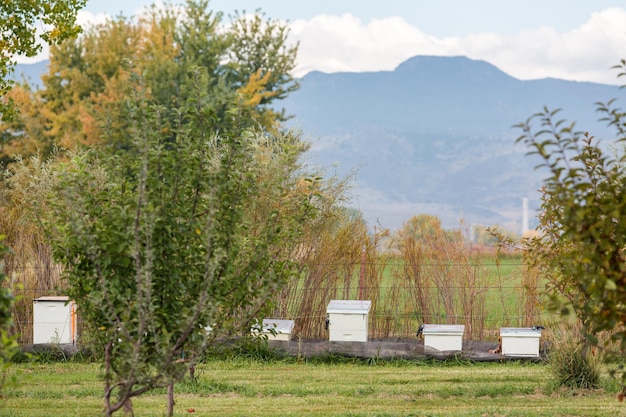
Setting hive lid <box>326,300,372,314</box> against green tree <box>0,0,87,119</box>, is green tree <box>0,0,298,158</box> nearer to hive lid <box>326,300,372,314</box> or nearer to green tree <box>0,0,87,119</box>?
green tree <box>0,0,87,119</box>

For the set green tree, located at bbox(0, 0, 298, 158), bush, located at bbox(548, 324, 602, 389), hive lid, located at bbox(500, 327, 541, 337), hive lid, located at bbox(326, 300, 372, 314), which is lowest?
bush, located at bbox(548, 324, 602, 389)

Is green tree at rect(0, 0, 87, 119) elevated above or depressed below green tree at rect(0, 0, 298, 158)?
below

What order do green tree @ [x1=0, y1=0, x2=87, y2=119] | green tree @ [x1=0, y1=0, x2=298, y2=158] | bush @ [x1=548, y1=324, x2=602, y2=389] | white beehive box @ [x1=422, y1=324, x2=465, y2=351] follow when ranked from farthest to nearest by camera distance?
green tree @ [x1=0, y1=0, x2=298, y2=158] < green tree @ [x1=0, y1=0, x2=87, y2=119] < white beehive box @ [x1=422, y1=324, x2=465, y2=351] < bush @ [x1=548, y1=324, x2=602, y2=389]

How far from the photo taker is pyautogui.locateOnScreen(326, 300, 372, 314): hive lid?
9.73 m

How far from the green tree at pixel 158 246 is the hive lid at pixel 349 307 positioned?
15.9ft

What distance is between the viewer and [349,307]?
988 cm

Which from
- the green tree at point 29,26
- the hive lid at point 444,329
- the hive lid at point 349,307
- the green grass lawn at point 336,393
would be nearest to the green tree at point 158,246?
the green grass lawn at point 336,393

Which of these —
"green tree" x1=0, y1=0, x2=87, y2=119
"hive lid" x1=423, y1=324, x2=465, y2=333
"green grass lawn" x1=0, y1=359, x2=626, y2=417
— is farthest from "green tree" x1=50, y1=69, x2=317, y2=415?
"green tree" x1=0, y1=0, x2=87, y2=119

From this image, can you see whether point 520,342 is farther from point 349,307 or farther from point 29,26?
A: point 29,26

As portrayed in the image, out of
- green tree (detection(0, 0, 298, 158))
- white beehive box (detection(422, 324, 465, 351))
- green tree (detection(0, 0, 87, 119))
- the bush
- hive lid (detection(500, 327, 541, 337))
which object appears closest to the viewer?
the bush

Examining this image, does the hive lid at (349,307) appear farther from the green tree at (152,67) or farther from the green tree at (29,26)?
the green tree at (152,67)

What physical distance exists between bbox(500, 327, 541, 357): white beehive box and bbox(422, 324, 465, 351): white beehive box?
1.68ft

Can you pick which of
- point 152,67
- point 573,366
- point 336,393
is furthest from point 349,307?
point 152,67

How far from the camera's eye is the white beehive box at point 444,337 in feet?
32.0
